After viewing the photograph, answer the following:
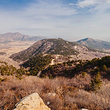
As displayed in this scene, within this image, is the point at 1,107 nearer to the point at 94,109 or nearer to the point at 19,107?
the point at 19,107

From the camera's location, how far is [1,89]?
8742mm

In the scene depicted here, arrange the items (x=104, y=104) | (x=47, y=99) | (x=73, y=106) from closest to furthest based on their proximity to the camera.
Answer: (x=104, y=104) → (x=73, y=106) → (x=47, y=99)

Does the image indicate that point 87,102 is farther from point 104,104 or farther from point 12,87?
point 12,87

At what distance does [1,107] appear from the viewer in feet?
16.0

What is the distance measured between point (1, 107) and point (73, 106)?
465 cm

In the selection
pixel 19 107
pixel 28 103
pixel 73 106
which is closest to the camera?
pixel 19 107

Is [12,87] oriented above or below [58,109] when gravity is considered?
below

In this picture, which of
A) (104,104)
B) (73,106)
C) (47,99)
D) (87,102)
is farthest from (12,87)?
(104,104)

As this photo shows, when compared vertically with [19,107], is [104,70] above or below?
below

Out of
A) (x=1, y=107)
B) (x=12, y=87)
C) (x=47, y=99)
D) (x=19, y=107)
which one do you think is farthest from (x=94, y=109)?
(x=12, y=87)

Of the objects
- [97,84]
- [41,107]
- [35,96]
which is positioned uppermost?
[35,96]

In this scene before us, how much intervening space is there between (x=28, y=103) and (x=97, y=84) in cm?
784

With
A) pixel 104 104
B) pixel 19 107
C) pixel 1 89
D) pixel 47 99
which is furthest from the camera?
pixel 1 89

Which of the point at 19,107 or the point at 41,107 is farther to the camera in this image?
the point at 41,107
